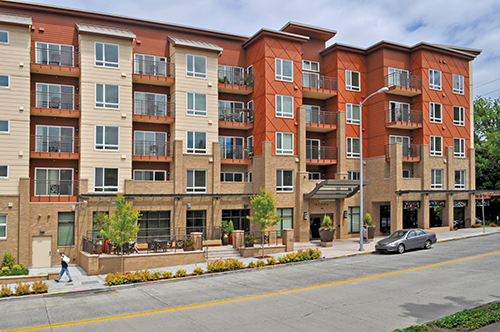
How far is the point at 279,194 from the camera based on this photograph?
1318 inches

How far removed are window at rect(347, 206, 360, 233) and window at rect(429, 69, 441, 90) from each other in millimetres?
13154

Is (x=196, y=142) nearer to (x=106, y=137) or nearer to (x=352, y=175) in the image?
(x=106, y=137)

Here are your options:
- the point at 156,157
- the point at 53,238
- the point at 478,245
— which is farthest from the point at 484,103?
the point at 53,238

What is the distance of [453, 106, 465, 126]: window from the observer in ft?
133

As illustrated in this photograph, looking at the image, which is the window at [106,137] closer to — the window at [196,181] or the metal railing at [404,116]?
the window at [196,181]

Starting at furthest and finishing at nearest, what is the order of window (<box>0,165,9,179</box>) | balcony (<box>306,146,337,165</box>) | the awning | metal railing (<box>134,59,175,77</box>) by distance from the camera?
balcony (<box>306,146,337,165</box>), the awning, metal railing (<box>134,59,175,77</box>), window (<box>0,165,9,179</box>)


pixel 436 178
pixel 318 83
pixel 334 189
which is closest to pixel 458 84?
pixel 436 178

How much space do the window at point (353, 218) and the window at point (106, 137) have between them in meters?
20.1

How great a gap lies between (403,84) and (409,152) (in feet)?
19.8

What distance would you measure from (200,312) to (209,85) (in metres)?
21.8

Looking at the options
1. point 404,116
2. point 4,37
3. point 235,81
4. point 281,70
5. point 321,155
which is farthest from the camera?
point 404,116

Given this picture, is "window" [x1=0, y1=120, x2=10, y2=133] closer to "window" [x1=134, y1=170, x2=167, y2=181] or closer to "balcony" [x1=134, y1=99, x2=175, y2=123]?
"balcony" [x1=134, y1=99, x2=175, y2=123]

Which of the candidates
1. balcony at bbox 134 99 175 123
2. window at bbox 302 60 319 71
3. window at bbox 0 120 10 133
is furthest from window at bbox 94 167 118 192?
window at bbox 302 60 319 71

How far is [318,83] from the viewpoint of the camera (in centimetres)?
3709
